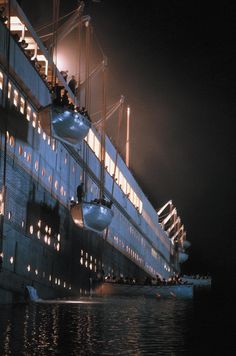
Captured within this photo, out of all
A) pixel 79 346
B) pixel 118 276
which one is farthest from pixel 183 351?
pixel 118 276

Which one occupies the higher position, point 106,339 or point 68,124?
point 68,124

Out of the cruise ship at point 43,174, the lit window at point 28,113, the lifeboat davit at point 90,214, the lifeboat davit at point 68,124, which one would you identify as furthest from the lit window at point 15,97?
the lifeboat davit at point 90,214

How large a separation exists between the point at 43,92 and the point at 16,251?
11.6 meters

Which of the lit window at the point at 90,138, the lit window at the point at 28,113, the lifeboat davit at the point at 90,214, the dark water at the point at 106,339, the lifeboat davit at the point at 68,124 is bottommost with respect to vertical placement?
the dark water at the point at 106,339

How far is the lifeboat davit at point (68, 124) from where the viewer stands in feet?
97.7

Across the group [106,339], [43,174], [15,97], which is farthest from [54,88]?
[106,339]

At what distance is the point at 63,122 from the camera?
29.9 meters

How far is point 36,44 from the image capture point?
37656mm

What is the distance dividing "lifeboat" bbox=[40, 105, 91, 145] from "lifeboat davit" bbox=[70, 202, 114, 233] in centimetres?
671

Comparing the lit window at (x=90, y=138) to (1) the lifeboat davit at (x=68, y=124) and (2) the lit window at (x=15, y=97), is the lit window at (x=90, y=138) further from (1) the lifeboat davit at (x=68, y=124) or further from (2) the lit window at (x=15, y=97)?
Result: (1) the lifeboat davit at (x=68, y=124)

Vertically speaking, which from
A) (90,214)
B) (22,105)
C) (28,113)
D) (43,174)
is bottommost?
(90,214)

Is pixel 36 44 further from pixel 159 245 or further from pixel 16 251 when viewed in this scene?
pixel 159 245

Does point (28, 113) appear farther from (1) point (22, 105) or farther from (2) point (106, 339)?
(2) point (106, 339)

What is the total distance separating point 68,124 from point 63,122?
0.97ft
